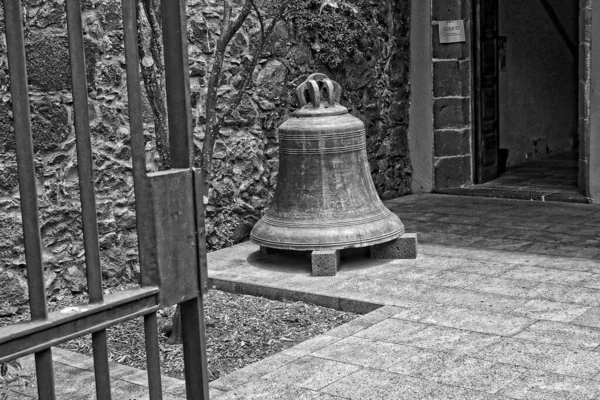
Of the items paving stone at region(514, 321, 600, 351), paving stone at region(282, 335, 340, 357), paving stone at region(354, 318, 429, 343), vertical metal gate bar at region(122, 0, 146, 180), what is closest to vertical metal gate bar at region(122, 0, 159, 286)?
vertical metal gate bar at region(122, 0, 146, 180)

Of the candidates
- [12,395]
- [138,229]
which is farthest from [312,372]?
[138,229]

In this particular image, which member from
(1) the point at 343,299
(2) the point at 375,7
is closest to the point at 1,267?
(1) the point at 343,299

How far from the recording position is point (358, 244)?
5.90 m

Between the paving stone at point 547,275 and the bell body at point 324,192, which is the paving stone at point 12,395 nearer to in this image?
the bell body at point 324,192

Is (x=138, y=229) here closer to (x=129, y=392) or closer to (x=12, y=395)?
(x=129, y=392)

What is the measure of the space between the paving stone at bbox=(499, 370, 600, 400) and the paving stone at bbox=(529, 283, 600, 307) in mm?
1259

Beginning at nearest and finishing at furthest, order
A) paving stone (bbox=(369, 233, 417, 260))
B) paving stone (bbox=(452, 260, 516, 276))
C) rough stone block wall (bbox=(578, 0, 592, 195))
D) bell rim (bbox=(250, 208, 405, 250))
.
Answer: paving stone (bbox=(452, 260, 516, 276)), bell rim (bbox=(250, 208, 405, 250)), paving stone (bbox=(369, 233, 417, 260)), rough stone block wall (bbox=(578, 0, 592, 195))

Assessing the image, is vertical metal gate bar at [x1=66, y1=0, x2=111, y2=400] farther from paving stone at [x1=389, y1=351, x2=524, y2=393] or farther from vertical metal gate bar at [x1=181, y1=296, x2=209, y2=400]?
paving stone at [x1=389, y1=351, x2=524, y2=393]

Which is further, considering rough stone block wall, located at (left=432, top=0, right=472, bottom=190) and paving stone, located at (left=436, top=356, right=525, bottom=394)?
rough stone block wall, located at (left=432, top=0, right=472, bottom=190)

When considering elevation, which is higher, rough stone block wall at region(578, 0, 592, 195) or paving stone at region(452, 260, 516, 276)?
rough stone block wall at region(578, 0, 592, 195)

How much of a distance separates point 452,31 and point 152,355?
24.1 feet

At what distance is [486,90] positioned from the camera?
30.2 feet

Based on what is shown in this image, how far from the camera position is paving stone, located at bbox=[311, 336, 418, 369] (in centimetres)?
413

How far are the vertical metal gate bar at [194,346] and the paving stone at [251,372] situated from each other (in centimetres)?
192
